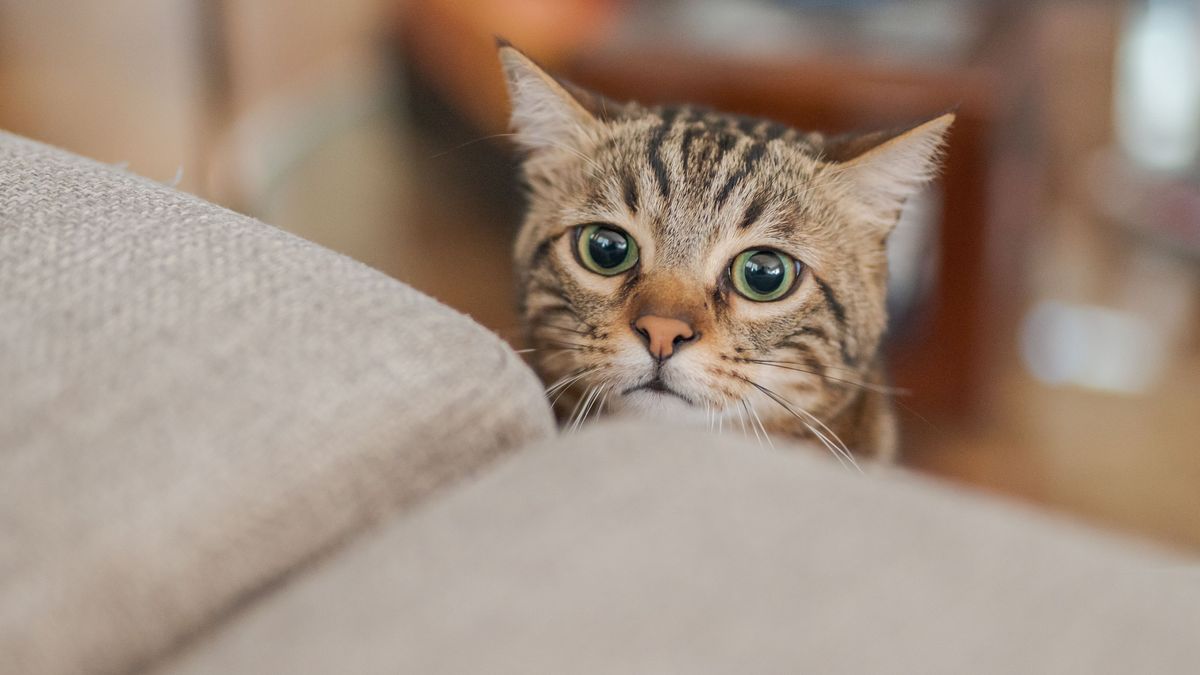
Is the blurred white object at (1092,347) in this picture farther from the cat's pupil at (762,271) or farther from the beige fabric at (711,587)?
the beige fabric at (711,587)

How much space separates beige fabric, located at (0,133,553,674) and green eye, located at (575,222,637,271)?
399 mm

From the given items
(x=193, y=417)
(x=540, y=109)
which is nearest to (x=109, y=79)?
(x=540, y=109)

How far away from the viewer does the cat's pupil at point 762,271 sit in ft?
3.03

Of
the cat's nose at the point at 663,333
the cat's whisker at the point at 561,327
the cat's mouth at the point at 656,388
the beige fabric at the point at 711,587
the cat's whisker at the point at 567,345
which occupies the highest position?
the beige fabric at the point at 711,587

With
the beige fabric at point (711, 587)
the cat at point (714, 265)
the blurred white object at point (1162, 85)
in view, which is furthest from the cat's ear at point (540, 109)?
the blurred white object at point (1162, 85)

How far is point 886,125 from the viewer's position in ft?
6.25

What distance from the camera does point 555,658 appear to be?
0.38 metres

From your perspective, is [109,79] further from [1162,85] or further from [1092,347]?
[1162,85]

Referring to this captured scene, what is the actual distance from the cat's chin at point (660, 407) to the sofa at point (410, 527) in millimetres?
384

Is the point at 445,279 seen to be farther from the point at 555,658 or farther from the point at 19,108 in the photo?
the point at 555,658

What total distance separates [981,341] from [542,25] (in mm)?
1154

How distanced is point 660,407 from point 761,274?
15 cm

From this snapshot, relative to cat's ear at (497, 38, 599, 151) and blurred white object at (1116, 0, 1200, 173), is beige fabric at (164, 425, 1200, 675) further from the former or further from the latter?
blurred white object at (1116, 0, 1200, 173)

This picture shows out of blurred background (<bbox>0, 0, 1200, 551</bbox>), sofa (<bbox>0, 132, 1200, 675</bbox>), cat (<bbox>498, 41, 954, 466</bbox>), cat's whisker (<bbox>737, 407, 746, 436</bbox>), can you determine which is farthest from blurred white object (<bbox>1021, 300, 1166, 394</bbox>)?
sofa (<bbox>0, 132, 1200, 675</bbox>)
